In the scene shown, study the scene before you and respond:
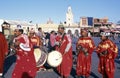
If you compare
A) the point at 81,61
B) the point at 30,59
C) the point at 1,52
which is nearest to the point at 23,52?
the point at 30,59

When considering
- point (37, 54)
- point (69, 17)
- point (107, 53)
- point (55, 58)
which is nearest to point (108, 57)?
point (107, 53)

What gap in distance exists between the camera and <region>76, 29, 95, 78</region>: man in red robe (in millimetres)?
11953

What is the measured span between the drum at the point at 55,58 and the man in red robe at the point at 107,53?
1725 mm

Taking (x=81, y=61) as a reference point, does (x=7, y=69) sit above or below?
below

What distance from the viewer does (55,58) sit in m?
12.5

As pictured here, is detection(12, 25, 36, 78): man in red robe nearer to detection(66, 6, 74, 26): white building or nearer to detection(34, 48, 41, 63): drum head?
detection(34, 48, 41, 63): drum head

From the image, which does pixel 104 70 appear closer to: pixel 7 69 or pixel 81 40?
pixel 81 40

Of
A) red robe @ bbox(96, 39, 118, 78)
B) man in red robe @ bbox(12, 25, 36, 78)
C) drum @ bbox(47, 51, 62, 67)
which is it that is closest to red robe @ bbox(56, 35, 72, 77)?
drum @ bbox(47, 51, 62, 67)

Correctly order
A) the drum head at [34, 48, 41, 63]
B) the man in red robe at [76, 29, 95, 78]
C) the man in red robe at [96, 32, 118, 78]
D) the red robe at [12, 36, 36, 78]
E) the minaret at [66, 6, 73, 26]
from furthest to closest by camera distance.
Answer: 1. the minaret at [66, 6, 73, 26]
2. the drum head at [34, 48, 41, 63]
3. the man in red robe at [76, 29, 95, 78]
4. the man in red robe at [96, 32, 118, 78]
5. the red robe at [12, 36, 36, 78]

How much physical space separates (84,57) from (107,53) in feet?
4.30

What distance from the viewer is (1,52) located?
11.7 metres

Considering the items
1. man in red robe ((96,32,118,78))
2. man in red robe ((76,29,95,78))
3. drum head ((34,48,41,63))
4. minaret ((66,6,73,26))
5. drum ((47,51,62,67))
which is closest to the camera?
man in red robe ((96,32,118,78))

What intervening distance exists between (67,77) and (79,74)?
1.80 ft

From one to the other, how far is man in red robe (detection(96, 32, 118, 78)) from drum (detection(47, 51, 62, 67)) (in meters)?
1.73
